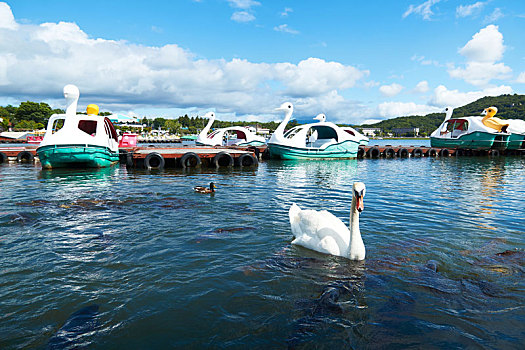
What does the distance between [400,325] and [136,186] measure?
42.3ft

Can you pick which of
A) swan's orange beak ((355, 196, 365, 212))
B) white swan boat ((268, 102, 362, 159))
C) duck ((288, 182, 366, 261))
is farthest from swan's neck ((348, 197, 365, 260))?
white swan boat ((268, 102, 362, 159))

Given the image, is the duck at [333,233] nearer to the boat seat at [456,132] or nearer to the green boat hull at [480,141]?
the green boat hull at [480,141]

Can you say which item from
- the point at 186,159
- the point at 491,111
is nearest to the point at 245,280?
the point at 186,159

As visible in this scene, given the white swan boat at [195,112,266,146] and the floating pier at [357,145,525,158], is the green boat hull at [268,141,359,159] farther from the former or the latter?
the white swan boat at [195,112,266,146]

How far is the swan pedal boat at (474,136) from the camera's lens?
131ft

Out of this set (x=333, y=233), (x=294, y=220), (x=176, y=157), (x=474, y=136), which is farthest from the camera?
(x=474, y=136)

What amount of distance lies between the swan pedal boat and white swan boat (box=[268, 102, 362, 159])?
19.8 meters

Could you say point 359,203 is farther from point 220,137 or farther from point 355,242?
point 220,137

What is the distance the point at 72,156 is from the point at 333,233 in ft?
61.2

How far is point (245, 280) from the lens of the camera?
5.21 m

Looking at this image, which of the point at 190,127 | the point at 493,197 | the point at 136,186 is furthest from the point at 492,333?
the point at 190,127

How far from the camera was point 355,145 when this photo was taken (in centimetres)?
3216

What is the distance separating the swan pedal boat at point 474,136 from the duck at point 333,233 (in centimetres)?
4371

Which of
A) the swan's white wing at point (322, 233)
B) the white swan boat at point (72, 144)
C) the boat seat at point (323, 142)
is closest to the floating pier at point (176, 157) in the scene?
the white swan boat at point (72, 144)
